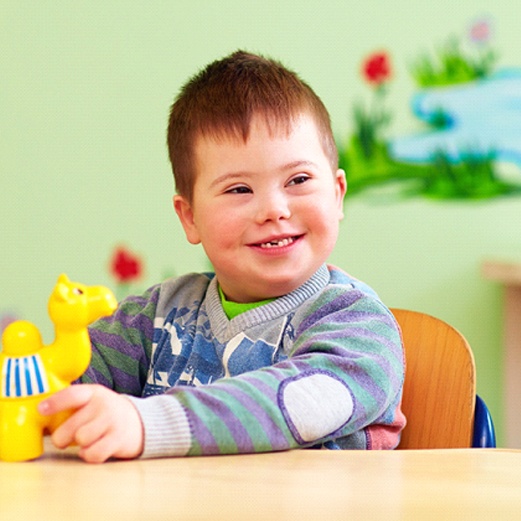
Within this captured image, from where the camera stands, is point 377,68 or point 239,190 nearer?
point 239,190

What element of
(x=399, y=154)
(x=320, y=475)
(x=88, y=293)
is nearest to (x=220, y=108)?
(x=88, y=293)

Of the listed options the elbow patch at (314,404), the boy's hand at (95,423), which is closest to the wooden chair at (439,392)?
the elbow patch at (314,404)

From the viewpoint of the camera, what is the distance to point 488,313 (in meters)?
2.30

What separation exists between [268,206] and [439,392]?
1.09 ft

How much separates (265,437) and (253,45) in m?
1.71

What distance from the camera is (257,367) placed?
3.37 ft

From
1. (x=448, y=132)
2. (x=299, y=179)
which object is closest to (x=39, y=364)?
(x=299, y=179)

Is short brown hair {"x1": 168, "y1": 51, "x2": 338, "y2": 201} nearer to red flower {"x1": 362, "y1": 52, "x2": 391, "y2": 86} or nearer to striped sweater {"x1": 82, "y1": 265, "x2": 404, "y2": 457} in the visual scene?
striped sweater {"x1": 82, "y1": 265, "x2": 404, "y2": 457}

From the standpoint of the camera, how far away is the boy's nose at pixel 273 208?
1.05 meters

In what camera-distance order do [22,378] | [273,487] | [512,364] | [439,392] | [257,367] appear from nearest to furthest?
[273,487] → [22,378] → [257,367] → [439,392] → [512,364]

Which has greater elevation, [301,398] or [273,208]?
[273,208]

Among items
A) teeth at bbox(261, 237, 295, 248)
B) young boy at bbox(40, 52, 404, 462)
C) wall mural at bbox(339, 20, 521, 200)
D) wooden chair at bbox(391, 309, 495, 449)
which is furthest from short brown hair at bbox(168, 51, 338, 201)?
wall mural at bbox(339, 20, 521, 200)

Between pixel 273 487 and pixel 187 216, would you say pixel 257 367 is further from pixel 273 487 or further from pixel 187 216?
pixel 273 487

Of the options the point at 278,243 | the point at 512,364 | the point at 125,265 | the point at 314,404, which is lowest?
the point at 512,364
